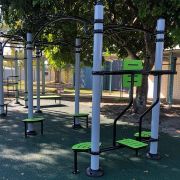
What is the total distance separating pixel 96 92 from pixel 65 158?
183 cm

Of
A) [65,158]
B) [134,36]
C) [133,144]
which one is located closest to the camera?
[133,144]

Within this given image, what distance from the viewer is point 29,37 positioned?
28.4 feet

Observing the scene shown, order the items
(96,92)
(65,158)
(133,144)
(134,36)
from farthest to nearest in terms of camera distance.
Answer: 1. (134,36)
2. (65,158)
3. (133,144)
4. (96,92)

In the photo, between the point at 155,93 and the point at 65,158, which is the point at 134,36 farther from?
the point at 65,158

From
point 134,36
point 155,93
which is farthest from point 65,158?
point 134,36

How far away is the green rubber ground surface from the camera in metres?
5.79

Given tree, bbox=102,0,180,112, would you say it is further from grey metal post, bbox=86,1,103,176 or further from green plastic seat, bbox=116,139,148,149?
green plastic seat, bbox=116,139,148,149

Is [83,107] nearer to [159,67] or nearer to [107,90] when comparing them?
[159,67]

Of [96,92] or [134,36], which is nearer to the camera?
[96,92]

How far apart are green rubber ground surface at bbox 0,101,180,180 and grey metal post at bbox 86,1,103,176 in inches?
9.0

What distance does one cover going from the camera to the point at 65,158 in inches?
266

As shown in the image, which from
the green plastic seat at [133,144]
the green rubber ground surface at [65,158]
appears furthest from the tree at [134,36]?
the green plastic seat at [133,144]

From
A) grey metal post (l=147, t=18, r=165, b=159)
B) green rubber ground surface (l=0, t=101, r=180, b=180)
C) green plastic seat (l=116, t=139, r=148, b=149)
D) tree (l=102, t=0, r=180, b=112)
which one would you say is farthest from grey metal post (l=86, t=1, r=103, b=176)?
tree (l=102, t=0, r=180, b=112)

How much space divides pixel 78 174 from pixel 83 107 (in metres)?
8.94
